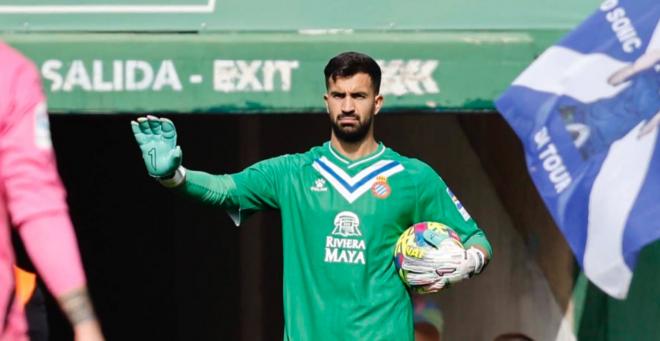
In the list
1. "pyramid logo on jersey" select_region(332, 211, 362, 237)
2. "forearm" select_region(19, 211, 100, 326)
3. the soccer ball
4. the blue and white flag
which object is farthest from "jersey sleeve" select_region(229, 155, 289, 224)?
"forearm" select_region(19, 211, 100, 326)

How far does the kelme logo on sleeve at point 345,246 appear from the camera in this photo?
19.8 feet

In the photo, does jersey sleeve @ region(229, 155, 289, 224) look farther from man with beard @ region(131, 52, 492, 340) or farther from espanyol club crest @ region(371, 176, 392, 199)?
espanyol club crest @ region(371, 176, 392, 199)

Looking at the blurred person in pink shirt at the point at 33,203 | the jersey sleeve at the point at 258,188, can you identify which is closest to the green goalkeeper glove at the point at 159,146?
the jersey sleeve at the point at 258,188

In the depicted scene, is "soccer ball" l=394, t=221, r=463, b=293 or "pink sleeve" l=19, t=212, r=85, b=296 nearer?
"pink sleeve" l=19, t=212, r=85, b=296

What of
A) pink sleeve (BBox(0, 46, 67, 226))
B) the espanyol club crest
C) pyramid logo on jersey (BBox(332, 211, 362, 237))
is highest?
pink sleeve (BBox(0, 46, 67, 226))

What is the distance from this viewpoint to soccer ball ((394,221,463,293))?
5.93 meters

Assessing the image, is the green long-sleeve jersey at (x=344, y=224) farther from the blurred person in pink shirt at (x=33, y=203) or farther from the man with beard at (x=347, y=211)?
the blurred person in pink shirt at (x=33, y=203)

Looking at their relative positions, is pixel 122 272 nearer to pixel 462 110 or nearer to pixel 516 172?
pixel 516 172

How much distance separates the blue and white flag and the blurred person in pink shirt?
3.43m

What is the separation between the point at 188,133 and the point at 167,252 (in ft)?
2.43

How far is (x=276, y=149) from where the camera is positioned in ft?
31.4

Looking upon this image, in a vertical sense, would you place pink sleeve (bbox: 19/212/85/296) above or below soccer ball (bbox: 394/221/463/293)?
above

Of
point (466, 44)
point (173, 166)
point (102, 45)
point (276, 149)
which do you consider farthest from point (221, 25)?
point (276, 149)

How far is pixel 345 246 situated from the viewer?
6047 mm
